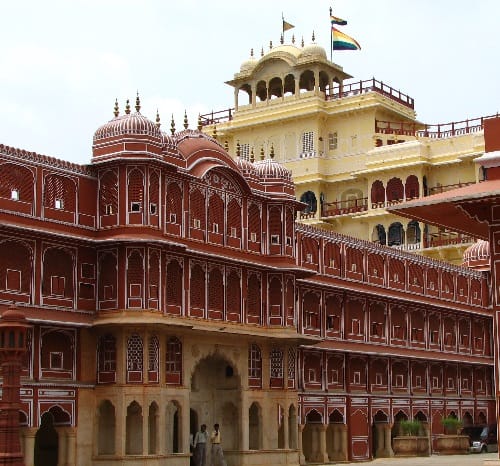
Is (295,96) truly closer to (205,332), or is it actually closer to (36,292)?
(205,332)

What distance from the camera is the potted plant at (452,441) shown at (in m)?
52.2

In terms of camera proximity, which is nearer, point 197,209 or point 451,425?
point 197,209

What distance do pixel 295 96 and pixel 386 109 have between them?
218 inches

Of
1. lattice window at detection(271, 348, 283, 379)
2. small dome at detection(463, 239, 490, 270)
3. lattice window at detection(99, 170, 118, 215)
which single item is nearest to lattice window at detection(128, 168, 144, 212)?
lattice window at detection(99, 170, 118, 215)

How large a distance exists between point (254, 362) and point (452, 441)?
49.1 ft

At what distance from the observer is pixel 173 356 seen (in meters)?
37.6

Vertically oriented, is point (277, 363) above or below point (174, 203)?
below

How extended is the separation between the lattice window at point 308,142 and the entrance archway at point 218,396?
27.9 meters

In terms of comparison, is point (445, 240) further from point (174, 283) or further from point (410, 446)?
point (174, 283)

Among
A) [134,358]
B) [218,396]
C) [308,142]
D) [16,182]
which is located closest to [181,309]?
[134,358]

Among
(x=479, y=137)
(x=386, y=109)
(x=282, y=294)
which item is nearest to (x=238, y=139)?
(x=386, y=109)

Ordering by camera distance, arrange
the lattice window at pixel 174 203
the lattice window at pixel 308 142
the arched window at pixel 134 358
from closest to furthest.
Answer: the arched window at pixel 134 358
the lattice window at pixel 174 203
the lattice window at pixel 308 142

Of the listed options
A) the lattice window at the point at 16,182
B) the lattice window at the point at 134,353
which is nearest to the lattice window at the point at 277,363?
the lattice window at the point at 134,353

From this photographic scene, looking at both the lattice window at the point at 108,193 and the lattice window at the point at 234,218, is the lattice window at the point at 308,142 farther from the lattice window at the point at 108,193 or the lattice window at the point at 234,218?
the lattice window at the point at 108,193
